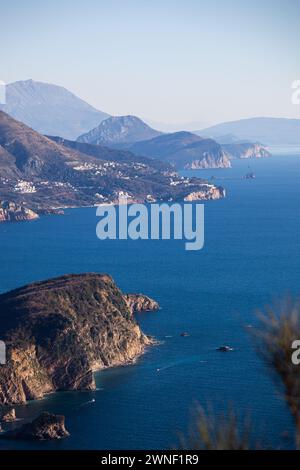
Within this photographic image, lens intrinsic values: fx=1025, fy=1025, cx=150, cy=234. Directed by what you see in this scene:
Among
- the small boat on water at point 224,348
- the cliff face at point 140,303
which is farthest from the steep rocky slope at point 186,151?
the small boat on water at point 224,348

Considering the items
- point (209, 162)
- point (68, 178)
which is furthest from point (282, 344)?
point (209, 162)

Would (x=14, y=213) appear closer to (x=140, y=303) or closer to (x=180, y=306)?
(x=180, y=306)

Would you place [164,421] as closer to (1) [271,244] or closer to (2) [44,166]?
(1) [271,244]

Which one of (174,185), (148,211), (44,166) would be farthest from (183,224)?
(44,166)

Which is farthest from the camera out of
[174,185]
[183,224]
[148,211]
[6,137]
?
[6,137]

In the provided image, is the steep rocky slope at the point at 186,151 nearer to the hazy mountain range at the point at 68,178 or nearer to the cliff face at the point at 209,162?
the cliff face at the point at 209,162

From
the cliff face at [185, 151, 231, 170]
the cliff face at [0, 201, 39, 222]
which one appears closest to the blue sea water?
the cliff face at [0, 201, 39, 222]

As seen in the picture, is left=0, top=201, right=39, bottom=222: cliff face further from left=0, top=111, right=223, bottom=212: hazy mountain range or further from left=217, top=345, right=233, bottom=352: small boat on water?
left=217, top=345, right=233, bottom=352: small boat on water
